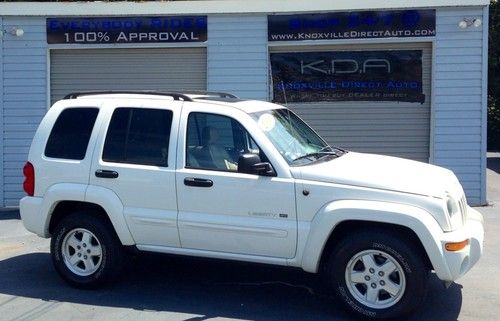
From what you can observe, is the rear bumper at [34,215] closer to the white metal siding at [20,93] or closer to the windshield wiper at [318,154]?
the windshield wiper at [318,154]

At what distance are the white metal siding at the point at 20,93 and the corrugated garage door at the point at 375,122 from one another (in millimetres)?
4226

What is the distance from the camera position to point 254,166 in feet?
19.4

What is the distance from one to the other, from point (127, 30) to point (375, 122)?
471 cm

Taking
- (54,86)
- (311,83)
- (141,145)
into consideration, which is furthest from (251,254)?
(54,86)

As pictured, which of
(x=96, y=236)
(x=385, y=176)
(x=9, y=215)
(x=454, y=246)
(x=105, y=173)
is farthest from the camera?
(x=9, y=215)

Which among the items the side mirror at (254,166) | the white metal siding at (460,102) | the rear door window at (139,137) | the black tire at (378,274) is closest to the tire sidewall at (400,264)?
the black tire at (378,274)

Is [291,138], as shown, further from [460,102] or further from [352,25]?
[460,102]

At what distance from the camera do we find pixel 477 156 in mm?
11703

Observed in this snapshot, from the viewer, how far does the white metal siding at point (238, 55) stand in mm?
12047

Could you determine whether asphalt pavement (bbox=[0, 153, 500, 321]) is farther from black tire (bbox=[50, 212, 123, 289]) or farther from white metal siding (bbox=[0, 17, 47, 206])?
white metal siding (bbox=[0, 17, 47, 206])

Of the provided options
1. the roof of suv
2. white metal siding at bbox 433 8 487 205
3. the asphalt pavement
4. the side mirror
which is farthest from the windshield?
white metal siding at bbox 433 8 487 205

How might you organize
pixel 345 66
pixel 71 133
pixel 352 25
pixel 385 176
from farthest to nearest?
pixel 345 66 < pixel 352 25 < pixel 71 133 < pixel 385 176

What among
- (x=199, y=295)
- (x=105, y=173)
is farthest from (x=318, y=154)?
(x=105, y=173)

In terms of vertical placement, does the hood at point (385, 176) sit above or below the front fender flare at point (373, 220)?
above
